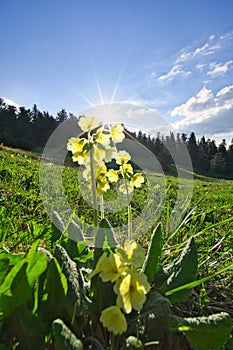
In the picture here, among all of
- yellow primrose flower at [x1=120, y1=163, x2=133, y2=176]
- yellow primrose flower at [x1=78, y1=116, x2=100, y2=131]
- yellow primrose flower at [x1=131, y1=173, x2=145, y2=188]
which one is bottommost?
yellow primrose flower at [x1=131, y1=173, x2=145, y2=188]

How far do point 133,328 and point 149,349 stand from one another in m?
0.12

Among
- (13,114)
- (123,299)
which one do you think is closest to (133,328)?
(123,299)

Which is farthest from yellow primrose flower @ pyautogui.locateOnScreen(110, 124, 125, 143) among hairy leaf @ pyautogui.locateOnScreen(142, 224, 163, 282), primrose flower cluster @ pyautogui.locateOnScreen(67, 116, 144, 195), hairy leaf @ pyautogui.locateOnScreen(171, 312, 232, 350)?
hairy leaf @ pyautogui.locateOnScreen(171, 312, 232, 350)

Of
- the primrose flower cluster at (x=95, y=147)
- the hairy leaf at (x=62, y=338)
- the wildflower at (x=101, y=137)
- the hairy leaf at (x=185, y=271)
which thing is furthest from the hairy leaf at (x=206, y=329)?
the wildflower at (x=101, y=137)

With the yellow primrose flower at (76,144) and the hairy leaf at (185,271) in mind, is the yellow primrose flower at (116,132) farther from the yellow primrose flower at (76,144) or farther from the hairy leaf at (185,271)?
the hairy leaf at (185,271)

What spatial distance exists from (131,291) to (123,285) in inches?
1.6

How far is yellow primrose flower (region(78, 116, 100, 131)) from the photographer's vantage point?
1267mm

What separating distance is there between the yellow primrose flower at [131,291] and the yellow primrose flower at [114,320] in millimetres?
19

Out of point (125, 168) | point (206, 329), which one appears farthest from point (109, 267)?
point (125, 168)

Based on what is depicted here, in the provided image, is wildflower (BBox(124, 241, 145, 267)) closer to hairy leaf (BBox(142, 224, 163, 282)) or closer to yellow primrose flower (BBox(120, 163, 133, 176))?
hairy leaf (BBox(142, 224, 163, 282))

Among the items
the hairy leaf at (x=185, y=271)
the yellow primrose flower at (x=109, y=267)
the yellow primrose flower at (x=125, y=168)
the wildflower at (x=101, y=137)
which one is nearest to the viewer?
the yellow primrose flower at (x=109, y=267)

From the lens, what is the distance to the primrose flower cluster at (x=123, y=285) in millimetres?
810

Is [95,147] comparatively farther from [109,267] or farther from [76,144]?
[109,267]

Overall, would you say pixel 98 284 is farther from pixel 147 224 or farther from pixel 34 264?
pixel 147 224
